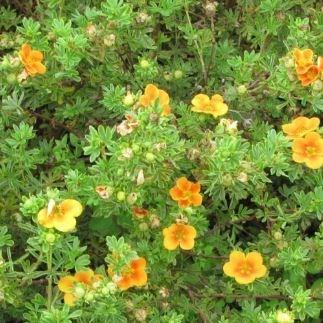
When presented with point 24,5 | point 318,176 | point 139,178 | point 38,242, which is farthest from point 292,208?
point 24,5

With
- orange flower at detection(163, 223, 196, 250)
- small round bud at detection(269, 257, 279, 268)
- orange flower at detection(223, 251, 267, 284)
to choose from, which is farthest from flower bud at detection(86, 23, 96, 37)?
small round bud at detection(269, 257, 279, 268)

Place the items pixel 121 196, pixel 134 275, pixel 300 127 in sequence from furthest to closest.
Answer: pixel 300 127, pixel 134 275, pixel 121 196

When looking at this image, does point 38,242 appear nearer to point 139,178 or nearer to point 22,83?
point 139,178

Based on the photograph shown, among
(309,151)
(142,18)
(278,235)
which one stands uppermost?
(142,18)

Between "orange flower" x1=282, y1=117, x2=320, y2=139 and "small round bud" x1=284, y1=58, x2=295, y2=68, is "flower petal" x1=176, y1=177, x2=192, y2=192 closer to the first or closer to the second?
"orange flower" x1=282, y1=117, x2=320, y2=139

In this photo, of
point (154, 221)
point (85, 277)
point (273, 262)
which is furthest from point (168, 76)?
point (85, 277)

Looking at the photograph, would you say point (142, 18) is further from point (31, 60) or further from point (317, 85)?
point (317, 85)
